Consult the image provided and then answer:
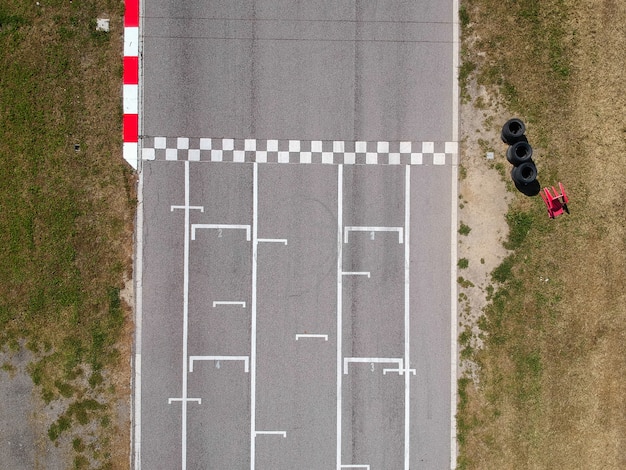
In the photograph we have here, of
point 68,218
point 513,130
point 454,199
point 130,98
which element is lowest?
point 68,218

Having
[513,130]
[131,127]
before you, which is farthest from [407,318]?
[131,127]

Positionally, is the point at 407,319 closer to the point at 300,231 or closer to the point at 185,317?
the point at 300,231

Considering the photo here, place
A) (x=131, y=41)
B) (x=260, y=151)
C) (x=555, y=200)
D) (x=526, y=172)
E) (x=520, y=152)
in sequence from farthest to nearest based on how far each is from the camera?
(x=260, y=151) < (x=131, y=41) < (x=555, y=200) < (x=520, y=152) < (x=526, y=172)

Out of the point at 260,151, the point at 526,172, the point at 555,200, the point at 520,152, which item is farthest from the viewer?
the point at 260,151

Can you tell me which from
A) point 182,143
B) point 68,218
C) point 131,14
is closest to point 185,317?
point 68,218

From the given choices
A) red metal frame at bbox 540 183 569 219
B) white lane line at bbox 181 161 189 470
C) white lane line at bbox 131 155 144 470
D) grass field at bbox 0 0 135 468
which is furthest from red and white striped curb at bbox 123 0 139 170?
red metal frame at bbox 540 183 569 219

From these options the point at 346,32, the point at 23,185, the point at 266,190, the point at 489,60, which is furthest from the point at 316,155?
the point at 23,185

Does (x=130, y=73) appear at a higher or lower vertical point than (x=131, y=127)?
higher

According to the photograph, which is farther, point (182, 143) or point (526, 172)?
point (182, 143)
